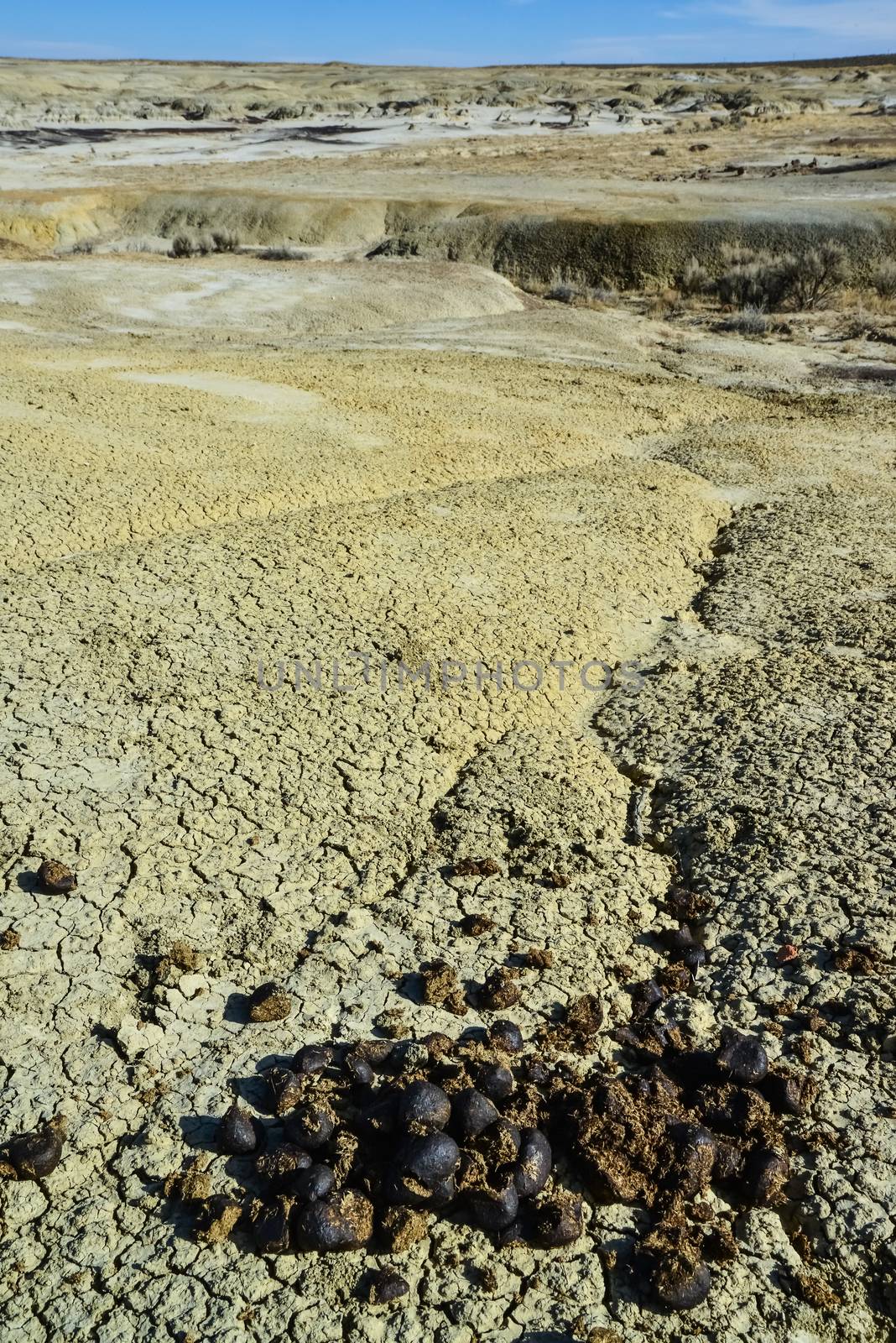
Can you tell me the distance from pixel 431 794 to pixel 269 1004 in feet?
3.35

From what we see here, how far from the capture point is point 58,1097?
2.30 m

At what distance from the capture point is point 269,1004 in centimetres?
255

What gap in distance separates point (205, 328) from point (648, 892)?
9.71 meters

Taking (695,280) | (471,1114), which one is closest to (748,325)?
(695,280)

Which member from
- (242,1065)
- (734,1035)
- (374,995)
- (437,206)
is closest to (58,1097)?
(242,1065)

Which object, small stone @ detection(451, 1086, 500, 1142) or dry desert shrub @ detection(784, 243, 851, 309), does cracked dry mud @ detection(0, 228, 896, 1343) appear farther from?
dry desert shrub @ detection(784, 243, 851, 309)

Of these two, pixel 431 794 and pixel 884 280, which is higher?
pixel 884 280

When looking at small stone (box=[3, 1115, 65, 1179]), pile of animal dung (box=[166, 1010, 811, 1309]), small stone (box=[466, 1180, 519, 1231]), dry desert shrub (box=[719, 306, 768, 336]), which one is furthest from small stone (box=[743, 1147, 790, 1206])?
dry desert shrub (box=[719, 306, 768, 336])

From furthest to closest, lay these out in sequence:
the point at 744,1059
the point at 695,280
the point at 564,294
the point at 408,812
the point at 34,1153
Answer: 1. the point at 695,280
2. the point at 564,294
3. the point at 408,812
4. the point at 744,1059
5. the point at 34,1153

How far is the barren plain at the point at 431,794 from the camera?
2035 millimetres

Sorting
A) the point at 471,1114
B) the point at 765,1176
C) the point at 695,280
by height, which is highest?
the point at 695,280

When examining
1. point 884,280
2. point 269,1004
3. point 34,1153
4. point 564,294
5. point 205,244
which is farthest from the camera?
point 205,244

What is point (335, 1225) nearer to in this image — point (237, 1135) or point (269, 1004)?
point (237, 1135)

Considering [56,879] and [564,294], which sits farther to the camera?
[564,294]
